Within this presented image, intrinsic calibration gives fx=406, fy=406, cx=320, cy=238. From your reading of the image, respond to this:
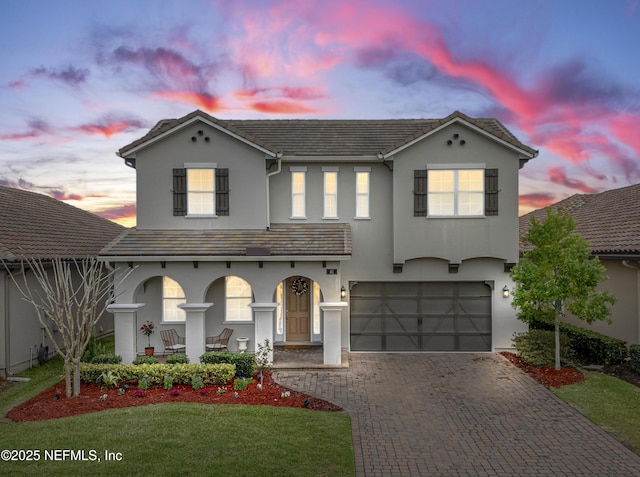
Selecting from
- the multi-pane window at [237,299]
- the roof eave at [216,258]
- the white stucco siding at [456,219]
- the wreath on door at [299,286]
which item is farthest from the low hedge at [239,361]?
the white stucco siding at [456,219]

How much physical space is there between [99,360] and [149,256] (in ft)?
11.0

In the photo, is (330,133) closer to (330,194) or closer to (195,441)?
(330,194)

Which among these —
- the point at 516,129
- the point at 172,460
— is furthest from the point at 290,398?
the point at 516,129

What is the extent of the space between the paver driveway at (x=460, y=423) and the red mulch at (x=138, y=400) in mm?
811

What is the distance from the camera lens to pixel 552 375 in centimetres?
1216

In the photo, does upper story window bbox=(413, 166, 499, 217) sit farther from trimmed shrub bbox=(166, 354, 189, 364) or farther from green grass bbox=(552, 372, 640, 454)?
trimmed shrub bbox=(166, 354, 189, 364)

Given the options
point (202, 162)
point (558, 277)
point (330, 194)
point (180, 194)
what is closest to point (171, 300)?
point (180, 194)

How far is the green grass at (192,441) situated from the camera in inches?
265

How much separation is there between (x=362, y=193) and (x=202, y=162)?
5968mm

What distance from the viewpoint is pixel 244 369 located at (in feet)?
38.6

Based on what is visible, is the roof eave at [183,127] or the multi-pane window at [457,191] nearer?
the roof eave at [183,127]

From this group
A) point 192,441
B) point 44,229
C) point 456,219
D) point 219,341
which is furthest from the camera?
point 44,229

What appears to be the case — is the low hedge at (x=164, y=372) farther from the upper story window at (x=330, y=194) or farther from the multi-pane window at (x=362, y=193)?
the multi-pane window at (x=362, y=193)

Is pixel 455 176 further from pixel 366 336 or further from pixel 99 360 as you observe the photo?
pixel 99 360
